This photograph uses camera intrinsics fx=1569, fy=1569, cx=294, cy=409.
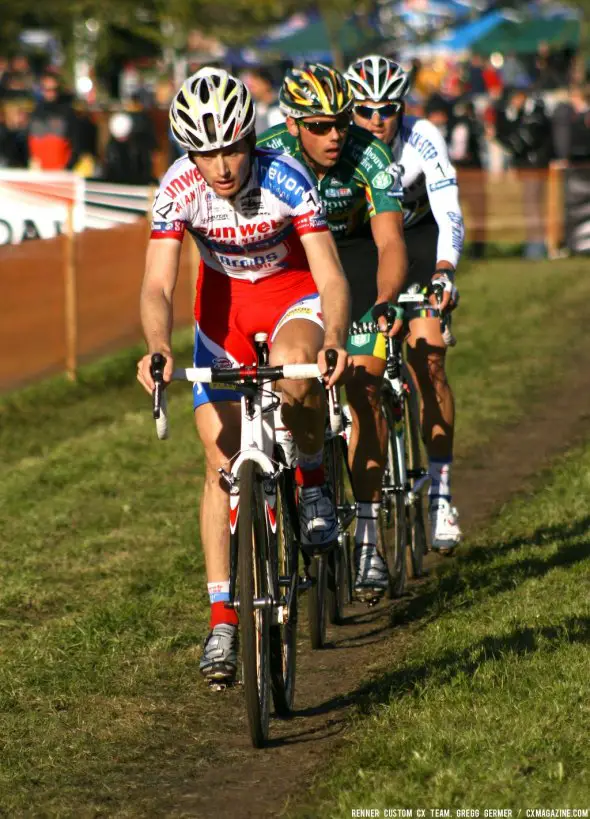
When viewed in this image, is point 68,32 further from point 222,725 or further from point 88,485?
point 222,725

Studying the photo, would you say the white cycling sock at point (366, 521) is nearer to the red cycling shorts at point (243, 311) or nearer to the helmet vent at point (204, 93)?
the red cycling shorts at point (243, 311)

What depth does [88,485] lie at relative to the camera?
33.2ft

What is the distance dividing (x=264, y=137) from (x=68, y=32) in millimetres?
36545

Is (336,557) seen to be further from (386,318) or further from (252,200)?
(252,200)

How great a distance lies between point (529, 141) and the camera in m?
24.8

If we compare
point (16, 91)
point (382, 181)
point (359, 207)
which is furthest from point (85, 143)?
point (382, 181)

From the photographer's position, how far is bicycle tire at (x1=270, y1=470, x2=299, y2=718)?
5625 mm

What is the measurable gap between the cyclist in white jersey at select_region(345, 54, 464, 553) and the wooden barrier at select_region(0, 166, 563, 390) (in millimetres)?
5826

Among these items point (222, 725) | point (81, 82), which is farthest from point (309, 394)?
point (81, 82)

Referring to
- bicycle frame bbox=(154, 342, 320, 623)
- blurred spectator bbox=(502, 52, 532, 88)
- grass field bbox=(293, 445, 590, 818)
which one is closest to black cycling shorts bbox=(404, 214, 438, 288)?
grass field bbox=(293, 445, 590, 818)

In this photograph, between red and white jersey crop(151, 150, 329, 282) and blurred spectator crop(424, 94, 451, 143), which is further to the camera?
blurred spectator crop(424, 94, 451, 143)

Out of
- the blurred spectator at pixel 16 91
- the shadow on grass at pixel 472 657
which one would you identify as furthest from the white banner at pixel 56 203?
the blurred spectator at pixel 16 91

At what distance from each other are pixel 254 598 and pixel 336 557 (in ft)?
4.87

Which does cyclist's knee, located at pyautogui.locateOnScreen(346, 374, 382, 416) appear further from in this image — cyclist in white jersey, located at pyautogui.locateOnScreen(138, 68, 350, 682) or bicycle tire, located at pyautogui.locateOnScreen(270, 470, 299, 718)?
bicycle tire, located at pyautogui.locateOnScreen(270, 470, 299, 718)
